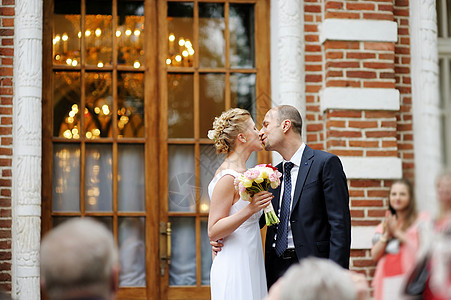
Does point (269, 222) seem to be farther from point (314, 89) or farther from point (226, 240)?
point (314, 89)

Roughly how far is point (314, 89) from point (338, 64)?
0.30 m

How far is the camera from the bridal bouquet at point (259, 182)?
12.4 ft

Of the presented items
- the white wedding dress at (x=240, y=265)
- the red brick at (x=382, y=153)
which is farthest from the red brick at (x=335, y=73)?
the white wedding dress at (x=240, y=265)

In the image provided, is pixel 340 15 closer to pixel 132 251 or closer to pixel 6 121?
pixel 132 251

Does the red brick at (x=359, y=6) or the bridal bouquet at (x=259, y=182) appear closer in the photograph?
the bridal bouquet at (x=259, y=182)

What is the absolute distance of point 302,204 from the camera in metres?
3.88

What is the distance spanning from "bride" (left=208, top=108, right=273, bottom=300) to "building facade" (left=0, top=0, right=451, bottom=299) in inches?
52.6

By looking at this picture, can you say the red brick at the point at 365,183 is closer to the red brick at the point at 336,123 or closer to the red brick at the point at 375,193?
the red brick at the point at 375,193

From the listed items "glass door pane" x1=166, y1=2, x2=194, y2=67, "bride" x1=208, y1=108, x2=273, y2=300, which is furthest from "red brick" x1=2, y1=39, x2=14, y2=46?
"bride" x1=208, y1=108, x2=273, y2=300

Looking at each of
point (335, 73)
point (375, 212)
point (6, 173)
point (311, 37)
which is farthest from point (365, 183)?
point (6, 173)

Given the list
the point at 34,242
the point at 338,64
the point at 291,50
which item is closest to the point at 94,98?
the point at 34,242

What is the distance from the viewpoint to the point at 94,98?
550 cm

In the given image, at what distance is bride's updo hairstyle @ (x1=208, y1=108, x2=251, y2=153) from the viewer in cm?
417

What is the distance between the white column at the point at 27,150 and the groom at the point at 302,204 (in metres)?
1.74
